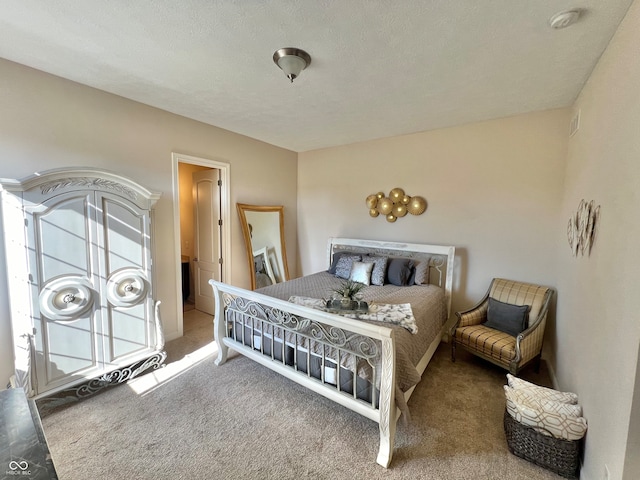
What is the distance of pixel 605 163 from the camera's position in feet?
5.35

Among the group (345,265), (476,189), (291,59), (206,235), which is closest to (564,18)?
(291,59)

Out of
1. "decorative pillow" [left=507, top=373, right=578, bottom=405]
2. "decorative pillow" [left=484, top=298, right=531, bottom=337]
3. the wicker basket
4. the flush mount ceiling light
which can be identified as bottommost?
the wicker basket

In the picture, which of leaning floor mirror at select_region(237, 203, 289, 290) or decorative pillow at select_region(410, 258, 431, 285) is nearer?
decorative pillow at select_region(410, 258, 431, 285)

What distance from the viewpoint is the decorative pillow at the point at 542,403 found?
5.51 ft

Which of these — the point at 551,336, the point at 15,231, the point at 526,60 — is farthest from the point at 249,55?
the point at 551,336

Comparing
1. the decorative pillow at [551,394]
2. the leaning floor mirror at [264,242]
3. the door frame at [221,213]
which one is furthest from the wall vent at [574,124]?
the door frame at [221,213]

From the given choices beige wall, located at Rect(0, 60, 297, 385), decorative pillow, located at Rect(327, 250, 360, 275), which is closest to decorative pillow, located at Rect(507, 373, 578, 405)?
decorative pillow, located at Rect(327, 250, 360, 275)

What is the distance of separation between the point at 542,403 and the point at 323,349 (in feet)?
4.82

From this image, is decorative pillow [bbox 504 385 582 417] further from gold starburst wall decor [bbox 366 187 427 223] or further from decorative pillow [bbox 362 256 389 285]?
gold starburst wall decor [bbox 366 187 427 223]

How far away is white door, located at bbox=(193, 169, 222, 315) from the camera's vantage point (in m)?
3.88

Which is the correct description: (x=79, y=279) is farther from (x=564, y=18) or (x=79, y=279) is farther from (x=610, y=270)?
(x=564, y=18)

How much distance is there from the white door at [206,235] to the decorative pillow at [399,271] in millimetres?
2413

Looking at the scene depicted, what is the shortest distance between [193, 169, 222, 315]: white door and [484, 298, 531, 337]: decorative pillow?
348 centimetres

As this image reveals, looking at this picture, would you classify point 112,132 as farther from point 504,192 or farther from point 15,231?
point 504,192
